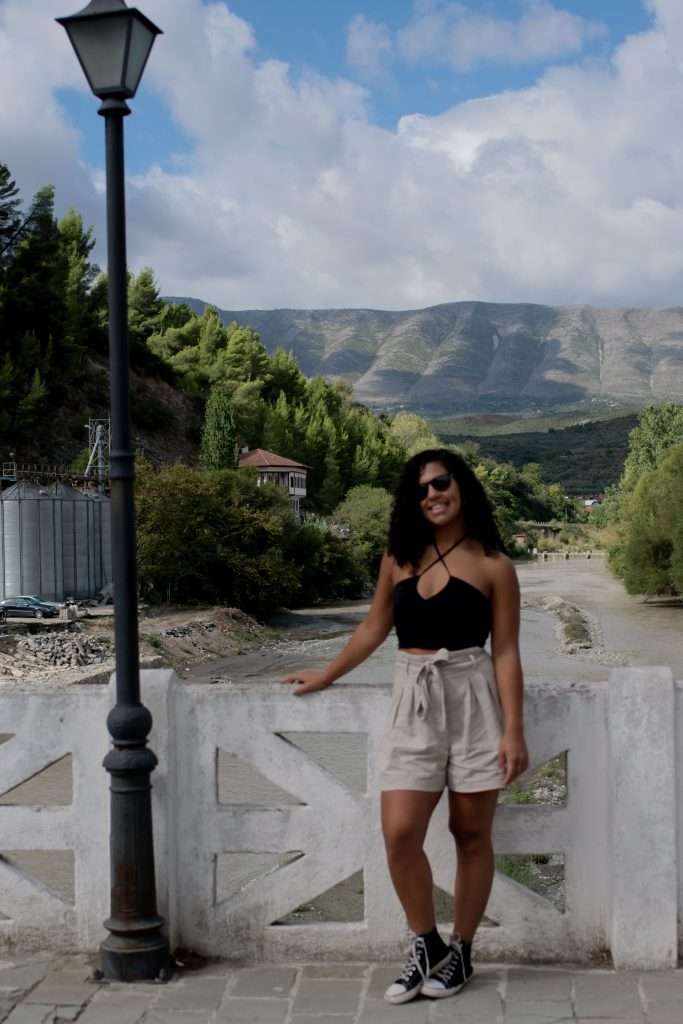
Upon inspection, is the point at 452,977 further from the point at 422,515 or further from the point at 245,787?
the point at 245,787

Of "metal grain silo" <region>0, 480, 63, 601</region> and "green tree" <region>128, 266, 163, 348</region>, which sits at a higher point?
"green tree" <region>128, 266, 163, 348</region>

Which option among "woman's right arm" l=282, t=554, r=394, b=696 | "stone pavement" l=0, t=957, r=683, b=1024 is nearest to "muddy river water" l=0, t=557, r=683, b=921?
"stone pavement" l=0, t=957, r=683, b=1024

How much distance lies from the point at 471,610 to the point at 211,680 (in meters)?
32.7

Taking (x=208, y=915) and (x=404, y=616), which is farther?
(x=208, y=915)

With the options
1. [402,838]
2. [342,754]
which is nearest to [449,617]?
[402,838]

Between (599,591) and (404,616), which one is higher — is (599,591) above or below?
below

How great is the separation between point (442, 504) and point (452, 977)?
168 cm

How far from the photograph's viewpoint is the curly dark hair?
439 centimetres

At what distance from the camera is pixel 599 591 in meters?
71.4

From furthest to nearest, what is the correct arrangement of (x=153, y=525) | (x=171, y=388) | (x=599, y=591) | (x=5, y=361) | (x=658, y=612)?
(x=171, y=388) → (x=599, y=591) → (x=5, y=361) → (x=658, y=612) → (x=153, y=525)

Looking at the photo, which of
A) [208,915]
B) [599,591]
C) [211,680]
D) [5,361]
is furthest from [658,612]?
[208,915]

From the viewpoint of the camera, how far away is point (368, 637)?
4.52 meters

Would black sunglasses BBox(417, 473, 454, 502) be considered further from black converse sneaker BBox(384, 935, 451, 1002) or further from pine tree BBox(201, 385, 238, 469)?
pine tree BBox(201, 385, 238, 469)

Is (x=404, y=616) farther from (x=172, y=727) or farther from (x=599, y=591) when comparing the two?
(x=599, y=591)
